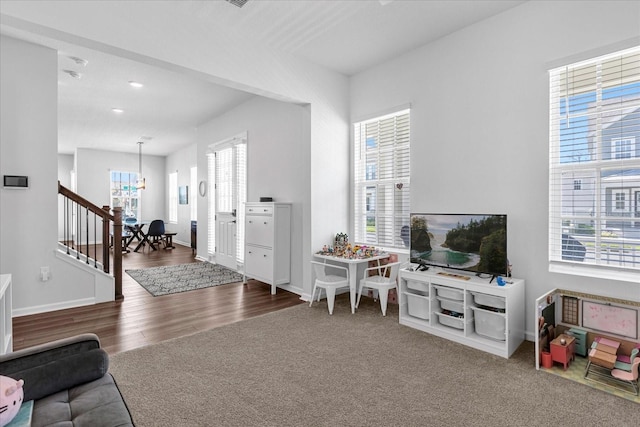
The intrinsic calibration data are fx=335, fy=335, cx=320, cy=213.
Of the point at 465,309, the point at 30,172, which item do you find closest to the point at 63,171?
the point at 30,172

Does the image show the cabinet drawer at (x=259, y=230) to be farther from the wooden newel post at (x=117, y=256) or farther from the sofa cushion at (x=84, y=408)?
the sofa cushion at (x=84, y=408)

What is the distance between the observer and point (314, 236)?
4320mm

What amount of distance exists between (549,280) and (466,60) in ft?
7.34

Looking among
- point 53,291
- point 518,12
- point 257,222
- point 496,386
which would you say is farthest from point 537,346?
point 53,291

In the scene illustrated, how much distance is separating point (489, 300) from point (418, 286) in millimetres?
666

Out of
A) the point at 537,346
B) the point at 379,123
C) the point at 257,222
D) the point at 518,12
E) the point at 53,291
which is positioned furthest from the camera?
the point at 257,222

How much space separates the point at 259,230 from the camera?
16.0ft

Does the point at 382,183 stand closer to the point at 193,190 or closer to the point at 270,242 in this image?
the point at 270,242

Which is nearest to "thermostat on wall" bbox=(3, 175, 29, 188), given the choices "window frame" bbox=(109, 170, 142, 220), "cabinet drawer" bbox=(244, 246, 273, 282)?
"cabinet drawer" bbox=(244, 246, 273, 282)

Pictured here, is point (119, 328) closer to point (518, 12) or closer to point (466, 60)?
point (466, 60)

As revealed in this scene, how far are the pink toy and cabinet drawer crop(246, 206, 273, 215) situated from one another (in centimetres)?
348

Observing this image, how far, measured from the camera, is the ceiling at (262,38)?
3039mm

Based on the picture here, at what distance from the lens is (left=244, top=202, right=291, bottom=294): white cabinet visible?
15.1ft

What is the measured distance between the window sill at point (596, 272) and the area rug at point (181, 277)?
423 centimetres
